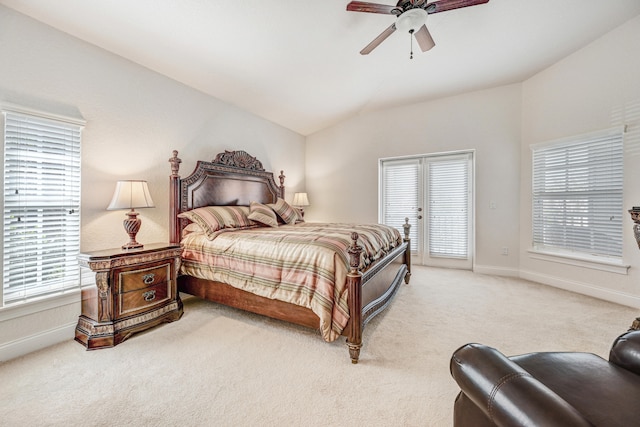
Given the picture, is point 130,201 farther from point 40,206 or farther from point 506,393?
point 506,393

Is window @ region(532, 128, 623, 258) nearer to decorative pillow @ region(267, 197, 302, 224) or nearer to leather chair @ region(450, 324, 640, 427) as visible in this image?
leather chair @ region(450, 324, 640, 427)

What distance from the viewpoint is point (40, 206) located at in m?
2.17

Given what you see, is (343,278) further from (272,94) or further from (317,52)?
(272,94)

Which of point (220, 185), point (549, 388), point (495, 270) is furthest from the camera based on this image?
point (495, 270)

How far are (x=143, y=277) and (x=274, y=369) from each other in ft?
4.80

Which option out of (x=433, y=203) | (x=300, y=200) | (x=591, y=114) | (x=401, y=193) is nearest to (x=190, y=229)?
(x=300, y=200)

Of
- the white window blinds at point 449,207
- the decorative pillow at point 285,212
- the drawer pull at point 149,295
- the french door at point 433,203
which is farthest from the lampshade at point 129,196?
the white window blinds at point 449,207

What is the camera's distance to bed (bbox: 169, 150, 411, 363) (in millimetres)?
1979

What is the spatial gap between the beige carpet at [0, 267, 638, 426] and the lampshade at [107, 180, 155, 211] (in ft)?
3.80

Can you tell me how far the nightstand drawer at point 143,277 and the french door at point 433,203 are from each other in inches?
150

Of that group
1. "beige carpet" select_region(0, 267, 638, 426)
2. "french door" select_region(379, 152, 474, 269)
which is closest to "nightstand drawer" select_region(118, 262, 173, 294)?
"beige carpet" select_region(0, 267, 638, 426)

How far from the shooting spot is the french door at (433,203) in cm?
461

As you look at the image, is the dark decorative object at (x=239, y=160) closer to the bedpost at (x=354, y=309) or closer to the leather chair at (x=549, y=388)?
the bedpost at (x=354, y=309)

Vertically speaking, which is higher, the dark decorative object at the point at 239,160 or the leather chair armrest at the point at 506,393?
the dark decorative object at the point at 239,160
